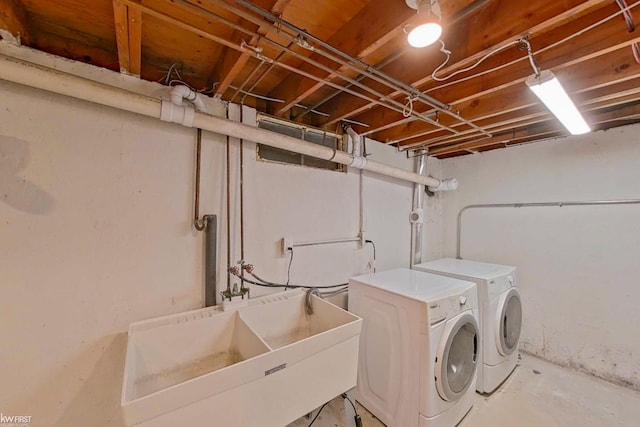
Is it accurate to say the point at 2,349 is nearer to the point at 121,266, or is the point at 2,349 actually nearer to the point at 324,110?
the point at 121,266

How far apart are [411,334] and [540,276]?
6.58ft

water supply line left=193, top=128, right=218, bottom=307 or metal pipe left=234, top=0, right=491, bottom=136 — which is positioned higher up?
metal pipe left=234, top=0, right=491, bottom=136

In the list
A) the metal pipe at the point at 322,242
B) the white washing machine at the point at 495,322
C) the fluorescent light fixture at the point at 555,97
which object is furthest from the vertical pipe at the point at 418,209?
the fluorescent light fixture at the point at 555,97

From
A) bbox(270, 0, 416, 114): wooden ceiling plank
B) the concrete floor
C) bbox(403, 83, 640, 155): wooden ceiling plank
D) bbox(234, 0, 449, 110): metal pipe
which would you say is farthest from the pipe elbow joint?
the concrete floor

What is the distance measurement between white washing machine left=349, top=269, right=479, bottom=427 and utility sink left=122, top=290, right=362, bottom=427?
42 cm

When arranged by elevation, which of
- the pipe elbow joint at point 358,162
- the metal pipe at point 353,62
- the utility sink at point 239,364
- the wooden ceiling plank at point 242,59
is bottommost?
the utility sink at point 239,364

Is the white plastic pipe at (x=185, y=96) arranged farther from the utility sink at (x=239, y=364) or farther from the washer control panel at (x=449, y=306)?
the washer control panel at (x=449, y=306)

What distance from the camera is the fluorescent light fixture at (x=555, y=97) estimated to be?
132 cm

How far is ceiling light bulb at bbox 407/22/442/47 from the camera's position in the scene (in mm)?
868

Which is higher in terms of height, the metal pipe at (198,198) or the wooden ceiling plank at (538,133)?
the wooden ceiling plank at (538,133)

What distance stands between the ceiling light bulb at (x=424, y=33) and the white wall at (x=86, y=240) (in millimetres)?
1283

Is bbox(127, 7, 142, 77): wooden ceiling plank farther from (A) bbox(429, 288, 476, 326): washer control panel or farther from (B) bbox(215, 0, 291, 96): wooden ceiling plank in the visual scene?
(A) bbox(429, 288, 476, 326): washer control panel

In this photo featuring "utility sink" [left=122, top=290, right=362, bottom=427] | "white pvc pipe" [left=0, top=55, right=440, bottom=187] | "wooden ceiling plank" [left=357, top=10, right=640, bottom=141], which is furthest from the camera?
"wooden ceiling plank" [left=357, top=10, right=640, bottom=141]

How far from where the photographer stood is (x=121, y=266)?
1418 millimetres
